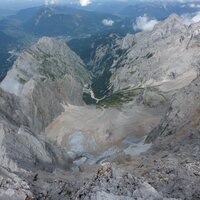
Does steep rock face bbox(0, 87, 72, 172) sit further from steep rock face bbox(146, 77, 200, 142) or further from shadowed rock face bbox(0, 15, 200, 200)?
steep rock face bbox(146, 77, 200, 142)

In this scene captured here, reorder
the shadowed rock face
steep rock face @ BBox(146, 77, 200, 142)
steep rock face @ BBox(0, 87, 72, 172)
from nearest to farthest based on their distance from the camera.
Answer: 1. the shadowed rock face
2. steep rock face @ BBox(0, 87, 72, 172)
3. steep rock face @ BBox(146, 77, 200, 142)

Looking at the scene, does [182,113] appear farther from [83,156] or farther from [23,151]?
[23,151]

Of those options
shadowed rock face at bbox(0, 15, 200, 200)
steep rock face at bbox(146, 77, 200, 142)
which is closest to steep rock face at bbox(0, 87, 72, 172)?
shadowed rock face at bbox(0, 15, 200, 200)

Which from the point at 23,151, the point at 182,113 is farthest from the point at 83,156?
the point at 23,151

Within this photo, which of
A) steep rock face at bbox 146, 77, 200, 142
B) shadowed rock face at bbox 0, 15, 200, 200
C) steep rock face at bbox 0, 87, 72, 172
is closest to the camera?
shadowed rock face at bbox 0, 15, 200, 200

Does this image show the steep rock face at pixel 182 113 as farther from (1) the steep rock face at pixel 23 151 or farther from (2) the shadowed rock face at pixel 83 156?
(1) the steep rock face at pixel 23 151

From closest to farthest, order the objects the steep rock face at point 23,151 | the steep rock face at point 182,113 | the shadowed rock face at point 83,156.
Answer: the shadowed rock face at point 83,156 < the steep rock face at point 23,151 < the steep rock face at point 182,113

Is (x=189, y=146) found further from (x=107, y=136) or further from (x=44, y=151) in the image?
(x=107, y=136)

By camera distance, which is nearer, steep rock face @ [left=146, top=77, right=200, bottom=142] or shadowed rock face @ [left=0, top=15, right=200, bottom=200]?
shadowed rock face @ [left=0, top=15, right=200, bottom=200]

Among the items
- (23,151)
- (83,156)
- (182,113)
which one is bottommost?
(83,156)

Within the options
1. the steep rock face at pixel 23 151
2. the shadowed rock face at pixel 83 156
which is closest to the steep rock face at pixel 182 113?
the shadowed rock face at pixel 83 156

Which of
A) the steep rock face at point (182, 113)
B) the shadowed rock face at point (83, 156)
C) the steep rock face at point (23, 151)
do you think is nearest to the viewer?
the shadowed rock face at point (83, 156)
